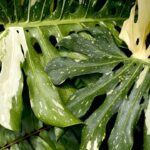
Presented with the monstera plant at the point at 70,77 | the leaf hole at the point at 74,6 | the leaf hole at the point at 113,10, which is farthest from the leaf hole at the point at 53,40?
the leaf hole at the point at 113,10

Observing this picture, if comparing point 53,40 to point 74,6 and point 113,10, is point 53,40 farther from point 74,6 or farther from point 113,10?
point 113,10

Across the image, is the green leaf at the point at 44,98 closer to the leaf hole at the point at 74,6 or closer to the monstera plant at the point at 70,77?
the monstera plant at the point at 70,77

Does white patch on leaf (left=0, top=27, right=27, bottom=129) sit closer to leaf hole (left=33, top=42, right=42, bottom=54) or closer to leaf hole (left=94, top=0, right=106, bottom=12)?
leaf hole (left=33, top=42, right=42, bottom=54)

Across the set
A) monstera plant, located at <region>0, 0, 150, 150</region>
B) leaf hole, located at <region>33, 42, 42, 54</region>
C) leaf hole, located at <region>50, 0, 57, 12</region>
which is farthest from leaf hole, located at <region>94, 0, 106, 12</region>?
leaf hole, located at <region>33, 42, 42, 54</region>

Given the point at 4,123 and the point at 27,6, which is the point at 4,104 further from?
the point at 27,6

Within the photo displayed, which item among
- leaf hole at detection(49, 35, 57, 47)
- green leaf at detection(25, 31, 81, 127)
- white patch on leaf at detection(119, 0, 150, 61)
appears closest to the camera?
green leaf at detection(25, 31, 81, 127)

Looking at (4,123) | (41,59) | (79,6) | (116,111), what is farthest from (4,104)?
(79,6)

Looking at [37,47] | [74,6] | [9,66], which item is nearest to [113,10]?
[74,6]
